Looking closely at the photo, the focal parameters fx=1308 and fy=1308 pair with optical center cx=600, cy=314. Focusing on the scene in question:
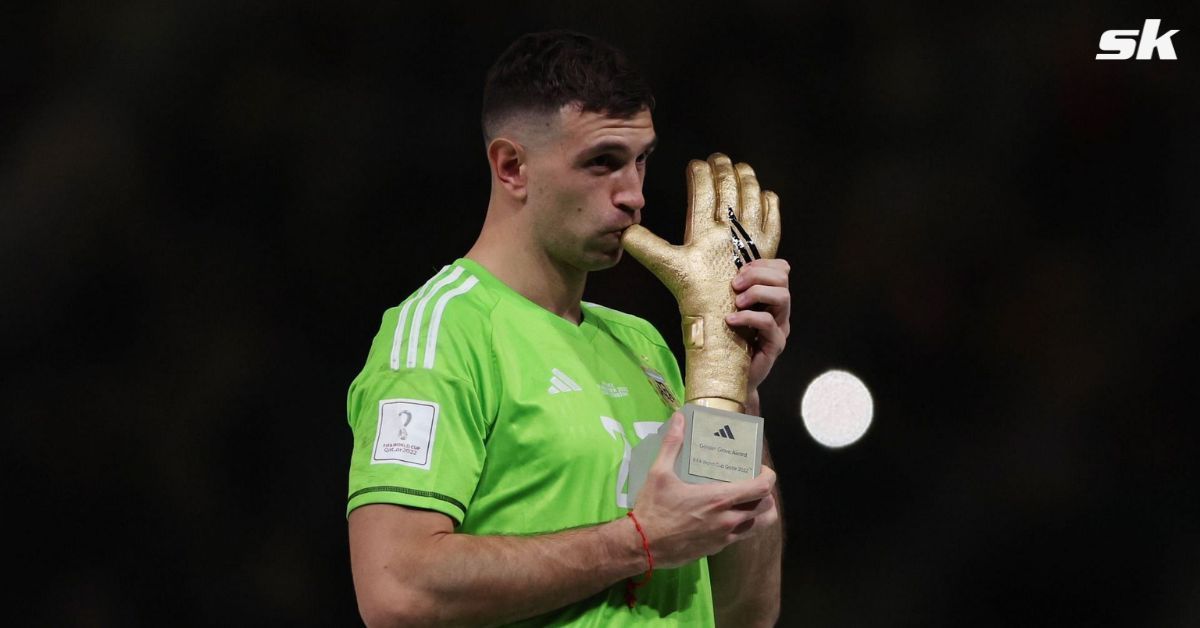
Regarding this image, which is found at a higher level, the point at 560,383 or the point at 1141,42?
the point at 1141,42

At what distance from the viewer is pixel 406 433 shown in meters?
1.47

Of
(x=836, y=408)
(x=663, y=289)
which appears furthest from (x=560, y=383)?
(x=836, y=408)

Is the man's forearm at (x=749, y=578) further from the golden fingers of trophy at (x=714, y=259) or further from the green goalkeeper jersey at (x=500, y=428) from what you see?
the golden fingers of trophy at (x=714, y=259)

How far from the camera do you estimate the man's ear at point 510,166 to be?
1.71m

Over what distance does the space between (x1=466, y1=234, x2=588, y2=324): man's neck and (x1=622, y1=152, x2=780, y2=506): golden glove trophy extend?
109 mm

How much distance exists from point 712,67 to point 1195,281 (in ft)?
4.07

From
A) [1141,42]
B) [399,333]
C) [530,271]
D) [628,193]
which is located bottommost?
[399,333]

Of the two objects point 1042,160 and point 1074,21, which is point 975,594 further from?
point 1074,21

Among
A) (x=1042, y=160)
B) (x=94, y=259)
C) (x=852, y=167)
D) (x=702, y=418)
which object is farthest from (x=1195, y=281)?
(x=94, y=259)

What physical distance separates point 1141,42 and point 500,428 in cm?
215

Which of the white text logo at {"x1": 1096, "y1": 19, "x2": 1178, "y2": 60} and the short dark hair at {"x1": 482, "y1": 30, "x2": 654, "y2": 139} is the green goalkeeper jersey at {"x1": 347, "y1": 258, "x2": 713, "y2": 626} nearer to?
the short dark hair at {"x1": 482, "y1": 30, "x2": 654, "y2": 139}

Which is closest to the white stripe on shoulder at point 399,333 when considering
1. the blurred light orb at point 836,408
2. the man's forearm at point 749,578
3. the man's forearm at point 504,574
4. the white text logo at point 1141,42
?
the man's forearm at point 504,574

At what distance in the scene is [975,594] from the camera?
9.76 ft

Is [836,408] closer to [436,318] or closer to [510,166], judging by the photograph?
[510,166]
